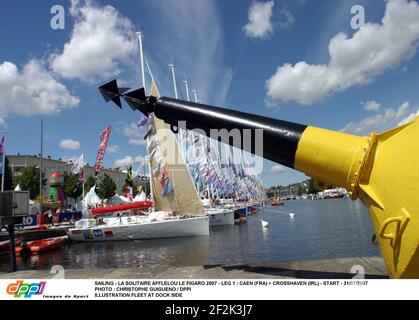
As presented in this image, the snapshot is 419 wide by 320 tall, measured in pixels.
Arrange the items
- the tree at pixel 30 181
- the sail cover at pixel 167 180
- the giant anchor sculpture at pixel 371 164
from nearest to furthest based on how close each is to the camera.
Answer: the giant anchor sculpture at pixel 371 164 → the sail cover at pixel 167 180 → the tree at pixel 30 181

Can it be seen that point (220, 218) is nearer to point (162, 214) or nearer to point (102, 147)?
point (162, 214)

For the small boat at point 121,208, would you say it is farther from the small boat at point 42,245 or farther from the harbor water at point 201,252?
the small boat at point 42,245

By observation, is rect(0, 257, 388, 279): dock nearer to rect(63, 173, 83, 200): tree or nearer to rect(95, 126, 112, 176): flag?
rect(95, 126, 112, 176): flag

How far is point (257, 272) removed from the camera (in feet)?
27.4

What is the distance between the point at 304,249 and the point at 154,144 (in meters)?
21.4

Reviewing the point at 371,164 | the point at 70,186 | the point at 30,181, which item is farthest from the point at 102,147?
the point at 70,186

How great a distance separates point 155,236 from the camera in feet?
126

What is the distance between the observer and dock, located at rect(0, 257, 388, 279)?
25.9 feet

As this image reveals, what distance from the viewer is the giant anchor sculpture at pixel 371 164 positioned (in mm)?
4699

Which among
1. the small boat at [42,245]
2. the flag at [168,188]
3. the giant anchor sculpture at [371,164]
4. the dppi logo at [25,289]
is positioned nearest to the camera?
the giant anchor sculpture at [371,164]

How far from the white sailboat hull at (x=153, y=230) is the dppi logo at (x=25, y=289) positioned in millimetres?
32762

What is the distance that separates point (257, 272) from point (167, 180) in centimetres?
3347

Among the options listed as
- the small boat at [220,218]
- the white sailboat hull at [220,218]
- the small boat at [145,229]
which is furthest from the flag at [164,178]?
the white sailboat hull at [220,218]
